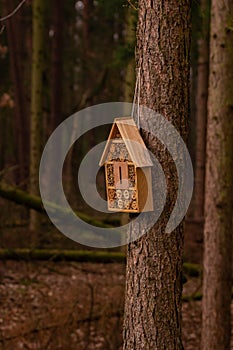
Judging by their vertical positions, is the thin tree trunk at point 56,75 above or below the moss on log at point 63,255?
above

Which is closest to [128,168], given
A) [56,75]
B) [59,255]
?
[59,255]

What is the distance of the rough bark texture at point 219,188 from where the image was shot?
5977 millimetres

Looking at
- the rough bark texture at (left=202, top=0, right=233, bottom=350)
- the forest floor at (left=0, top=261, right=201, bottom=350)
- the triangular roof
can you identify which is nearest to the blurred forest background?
the forest floor at (left=0, top=261, right=201, bottom=350)

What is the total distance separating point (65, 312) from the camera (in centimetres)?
716

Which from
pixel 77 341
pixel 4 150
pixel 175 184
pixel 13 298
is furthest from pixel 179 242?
pixel 4 150

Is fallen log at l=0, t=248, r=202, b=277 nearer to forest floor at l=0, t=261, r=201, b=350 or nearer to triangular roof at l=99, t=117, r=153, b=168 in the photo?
forest floor at l=0, t=261, r=201, b=350

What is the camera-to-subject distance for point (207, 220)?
626cm

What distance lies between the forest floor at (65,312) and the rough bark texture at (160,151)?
11.7 ft

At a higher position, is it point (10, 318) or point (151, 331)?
point (151, 331)

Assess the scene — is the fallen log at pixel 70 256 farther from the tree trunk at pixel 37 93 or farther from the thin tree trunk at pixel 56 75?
the thin tree trunk at pixel 56 75

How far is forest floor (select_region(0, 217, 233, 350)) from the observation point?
6.86m

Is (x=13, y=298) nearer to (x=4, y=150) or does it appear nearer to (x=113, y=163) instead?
(x=113, y=163)

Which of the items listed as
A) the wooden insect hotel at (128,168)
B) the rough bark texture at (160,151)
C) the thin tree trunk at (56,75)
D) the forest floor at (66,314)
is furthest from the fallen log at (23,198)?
the thin tree trunk at (56,75)

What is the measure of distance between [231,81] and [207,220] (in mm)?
1461
